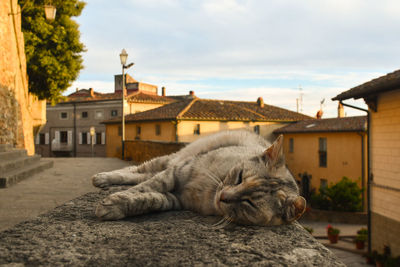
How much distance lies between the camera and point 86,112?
41.5m

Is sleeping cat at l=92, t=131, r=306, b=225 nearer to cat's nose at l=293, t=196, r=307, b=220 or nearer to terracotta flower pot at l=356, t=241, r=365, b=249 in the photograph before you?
cat's nose at l=293, t=196, r=307, b=220

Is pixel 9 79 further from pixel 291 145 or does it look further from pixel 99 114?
pixel 99 114

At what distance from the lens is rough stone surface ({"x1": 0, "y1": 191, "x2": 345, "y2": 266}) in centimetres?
133

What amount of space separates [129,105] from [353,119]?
75.9 feet

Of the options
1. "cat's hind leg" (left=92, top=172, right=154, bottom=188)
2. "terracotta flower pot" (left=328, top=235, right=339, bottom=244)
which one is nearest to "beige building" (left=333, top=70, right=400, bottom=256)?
"terracotta flower pot" (left=328, top=235, right=339, bottom=244)

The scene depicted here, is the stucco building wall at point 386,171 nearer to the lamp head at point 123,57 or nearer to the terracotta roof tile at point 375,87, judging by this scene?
the terracotta roof tile at point 375,87

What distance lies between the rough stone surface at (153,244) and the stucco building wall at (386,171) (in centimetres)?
1099

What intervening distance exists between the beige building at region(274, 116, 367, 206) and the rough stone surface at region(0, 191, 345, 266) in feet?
71.6

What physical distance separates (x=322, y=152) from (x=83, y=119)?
1148 inches

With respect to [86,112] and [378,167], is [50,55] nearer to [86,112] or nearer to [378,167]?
[378,167]

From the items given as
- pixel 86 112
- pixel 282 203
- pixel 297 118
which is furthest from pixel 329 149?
pixel 86 112

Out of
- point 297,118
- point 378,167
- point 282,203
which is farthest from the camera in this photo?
point 297,118

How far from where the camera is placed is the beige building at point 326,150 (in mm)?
22672

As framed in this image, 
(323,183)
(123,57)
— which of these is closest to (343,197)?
(323,183)
